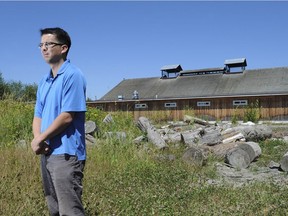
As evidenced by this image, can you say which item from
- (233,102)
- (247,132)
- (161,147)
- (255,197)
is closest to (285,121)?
(233,102)

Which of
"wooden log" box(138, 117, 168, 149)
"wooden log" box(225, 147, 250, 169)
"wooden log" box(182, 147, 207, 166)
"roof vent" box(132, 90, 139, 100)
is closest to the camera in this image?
"wooden log" box(182, 147, 207, 166)

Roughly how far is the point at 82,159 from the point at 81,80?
701 mm

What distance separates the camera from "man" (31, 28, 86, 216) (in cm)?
293

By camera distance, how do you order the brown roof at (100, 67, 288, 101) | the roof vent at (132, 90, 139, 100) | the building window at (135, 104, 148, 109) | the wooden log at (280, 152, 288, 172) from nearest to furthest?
the wooden log at (280, 152, 288, 172), the brown roof at (100, 67, 288, 101), the roof vent at (132, 90, 139, 100), the building window at (135, 104, 148, 109)

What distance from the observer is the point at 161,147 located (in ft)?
33.1

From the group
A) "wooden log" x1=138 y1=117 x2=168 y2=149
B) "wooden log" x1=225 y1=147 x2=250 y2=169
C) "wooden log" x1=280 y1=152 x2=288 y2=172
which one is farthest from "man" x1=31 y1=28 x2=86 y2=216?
"wooden log" x1=138 y1=117 x2=168 y2=149

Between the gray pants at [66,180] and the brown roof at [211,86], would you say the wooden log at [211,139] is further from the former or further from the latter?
the brown roof at [211,86]

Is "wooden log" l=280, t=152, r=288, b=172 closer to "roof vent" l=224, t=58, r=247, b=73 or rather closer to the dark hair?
the dark hair

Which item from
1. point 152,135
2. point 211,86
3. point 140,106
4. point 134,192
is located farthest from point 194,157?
point 140,106

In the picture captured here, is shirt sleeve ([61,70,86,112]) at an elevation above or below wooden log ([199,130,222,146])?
above

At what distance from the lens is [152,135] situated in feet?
35.3

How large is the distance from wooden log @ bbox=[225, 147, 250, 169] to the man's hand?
22.8ft

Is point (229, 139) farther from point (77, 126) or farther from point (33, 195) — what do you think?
point (77, 126)

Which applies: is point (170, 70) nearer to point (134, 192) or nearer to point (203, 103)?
point (203, 103)
